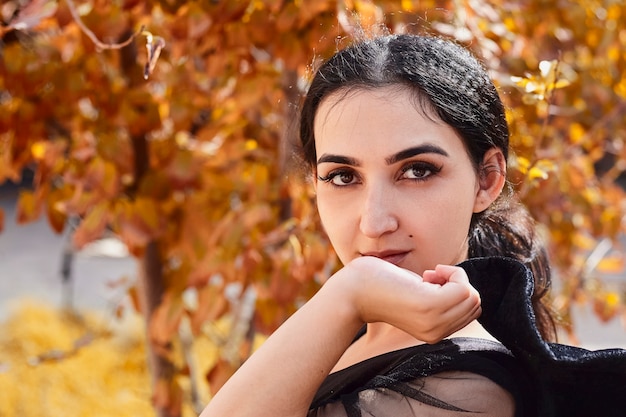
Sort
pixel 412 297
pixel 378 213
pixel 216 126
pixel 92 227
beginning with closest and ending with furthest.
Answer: pixel 412 297 → pixel 378 213 → pixel 92 227 → pixel 216 126

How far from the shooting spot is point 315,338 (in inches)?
45.6

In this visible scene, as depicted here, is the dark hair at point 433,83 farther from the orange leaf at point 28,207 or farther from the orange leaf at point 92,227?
the orange leaf at point 28,207

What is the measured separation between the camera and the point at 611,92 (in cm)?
263

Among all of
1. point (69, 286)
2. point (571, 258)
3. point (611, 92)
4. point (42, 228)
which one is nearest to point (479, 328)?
point (611, 92)

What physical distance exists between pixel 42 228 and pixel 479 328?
837cm

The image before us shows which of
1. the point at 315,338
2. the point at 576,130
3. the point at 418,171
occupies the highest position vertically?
the point at 418,171

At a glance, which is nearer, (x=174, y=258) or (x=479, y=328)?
(x=479, y=328)

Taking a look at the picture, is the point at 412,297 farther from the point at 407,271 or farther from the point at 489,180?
the point at 489,180

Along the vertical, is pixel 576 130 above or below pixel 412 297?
below

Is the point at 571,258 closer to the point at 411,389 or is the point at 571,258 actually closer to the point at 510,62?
the point at 510,62

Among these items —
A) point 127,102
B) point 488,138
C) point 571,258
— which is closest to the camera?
point 488,138

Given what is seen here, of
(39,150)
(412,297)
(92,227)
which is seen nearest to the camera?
(412,297)

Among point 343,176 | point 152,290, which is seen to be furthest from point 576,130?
point 343,176

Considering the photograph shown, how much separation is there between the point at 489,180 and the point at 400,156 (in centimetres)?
21
